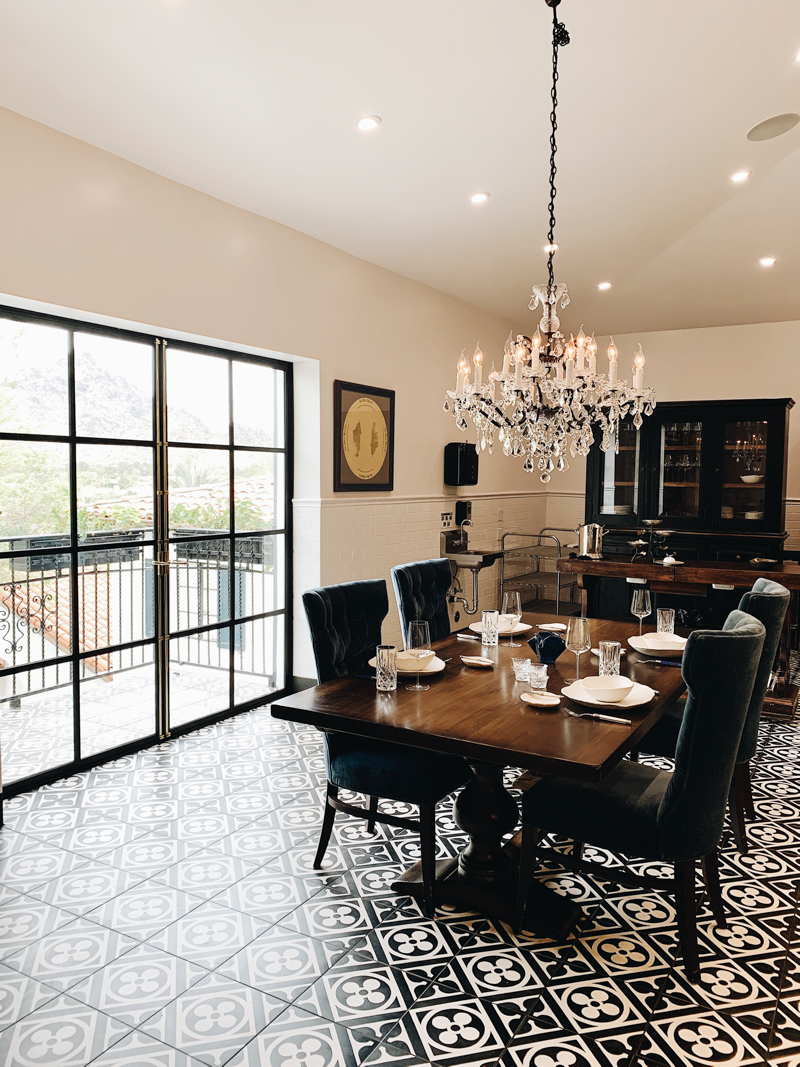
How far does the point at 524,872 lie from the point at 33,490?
260cm

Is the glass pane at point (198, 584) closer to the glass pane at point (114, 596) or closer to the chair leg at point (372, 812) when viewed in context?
the glass pane at point (114, 596)

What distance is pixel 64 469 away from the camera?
11.1ft

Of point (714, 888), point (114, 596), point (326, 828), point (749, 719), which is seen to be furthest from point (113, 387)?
point (714, 888)

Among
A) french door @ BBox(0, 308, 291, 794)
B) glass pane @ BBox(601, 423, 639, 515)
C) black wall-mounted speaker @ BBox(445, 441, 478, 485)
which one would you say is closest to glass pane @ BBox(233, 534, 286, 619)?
french door @ BBox(0, 308, 291, 794)

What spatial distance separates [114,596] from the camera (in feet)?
12.0

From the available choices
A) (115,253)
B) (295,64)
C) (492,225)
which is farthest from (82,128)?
(492,225)

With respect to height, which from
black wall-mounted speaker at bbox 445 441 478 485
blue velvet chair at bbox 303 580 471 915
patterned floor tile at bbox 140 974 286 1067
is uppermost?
black wall-mounted speaker at bbox 445 441 478 485

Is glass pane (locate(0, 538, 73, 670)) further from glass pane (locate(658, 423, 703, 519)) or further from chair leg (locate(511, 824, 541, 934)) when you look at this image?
glass pane (locate(658, 423, 703, 519))

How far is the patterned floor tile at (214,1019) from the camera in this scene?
70.2 inches

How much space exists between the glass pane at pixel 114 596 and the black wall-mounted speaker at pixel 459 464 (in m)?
2.88

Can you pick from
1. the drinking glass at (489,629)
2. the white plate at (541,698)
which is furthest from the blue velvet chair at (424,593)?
the white plate at (541,698)

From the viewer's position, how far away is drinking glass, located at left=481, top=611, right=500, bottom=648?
119 inches

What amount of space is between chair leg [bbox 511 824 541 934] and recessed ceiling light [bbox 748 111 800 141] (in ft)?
10.1

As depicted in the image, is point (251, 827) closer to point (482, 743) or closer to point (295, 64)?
point (482, 743)
